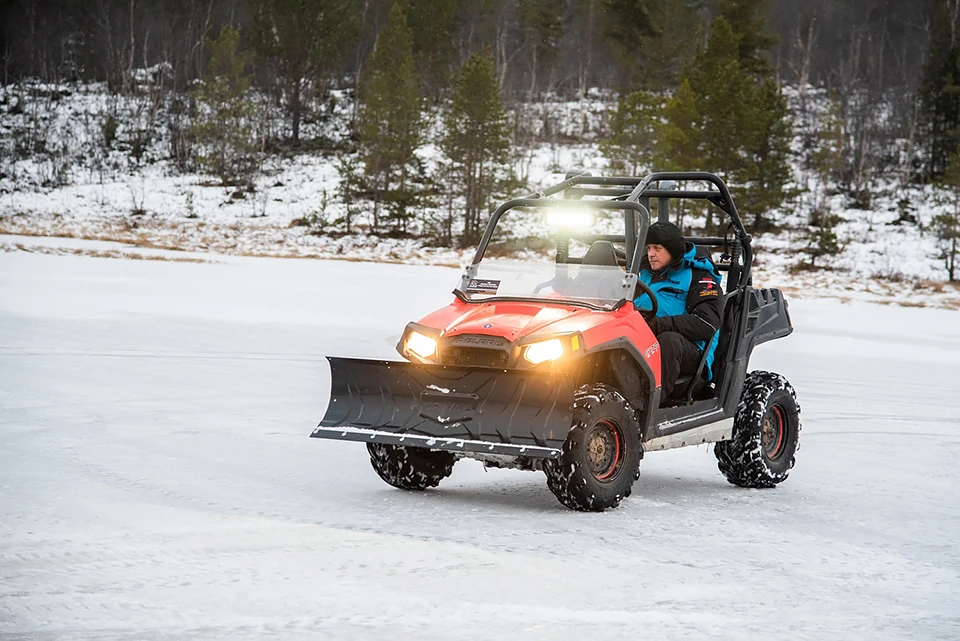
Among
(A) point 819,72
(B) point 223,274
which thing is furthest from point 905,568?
(A) point 819,72

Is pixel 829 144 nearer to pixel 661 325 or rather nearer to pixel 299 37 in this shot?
pixel 299 37

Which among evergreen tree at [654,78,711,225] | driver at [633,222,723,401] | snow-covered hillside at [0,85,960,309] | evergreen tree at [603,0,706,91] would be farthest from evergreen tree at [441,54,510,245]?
driver at [633,222,723,401]

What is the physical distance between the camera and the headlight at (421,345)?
5.96 metres

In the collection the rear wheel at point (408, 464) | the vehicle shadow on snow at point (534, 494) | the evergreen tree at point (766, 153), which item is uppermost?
the evergreen tree at point (766, 153)

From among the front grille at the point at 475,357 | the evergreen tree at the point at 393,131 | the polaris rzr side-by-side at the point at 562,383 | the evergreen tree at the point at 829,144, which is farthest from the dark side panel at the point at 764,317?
the evergreen tree at the point at 829,144

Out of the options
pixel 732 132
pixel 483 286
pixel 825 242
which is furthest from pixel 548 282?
pixel 732 132

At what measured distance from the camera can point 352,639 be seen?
3646mm

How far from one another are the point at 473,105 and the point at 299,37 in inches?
715

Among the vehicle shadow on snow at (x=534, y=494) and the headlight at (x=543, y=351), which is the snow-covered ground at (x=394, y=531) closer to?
the vehicle shadow on snow at (x=534, y=494)

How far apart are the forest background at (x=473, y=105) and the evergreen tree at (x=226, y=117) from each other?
13 centimetres

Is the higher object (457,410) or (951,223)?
(951,223)

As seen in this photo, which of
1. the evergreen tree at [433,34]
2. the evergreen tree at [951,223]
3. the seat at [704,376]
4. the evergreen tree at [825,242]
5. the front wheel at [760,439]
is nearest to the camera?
the seat at [704,376]

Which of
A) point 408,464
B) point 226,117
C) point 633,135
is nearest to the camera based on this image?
point 408,464

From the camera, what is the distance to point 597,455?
5.84 m
